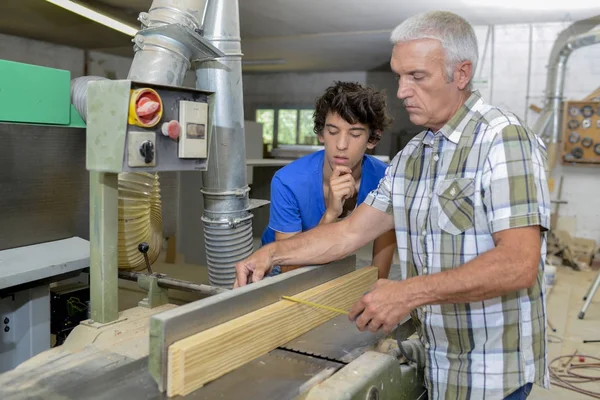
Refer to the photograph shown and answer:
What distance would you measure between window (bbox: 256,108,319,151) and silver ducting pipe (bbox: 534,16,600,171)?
13.0 feet

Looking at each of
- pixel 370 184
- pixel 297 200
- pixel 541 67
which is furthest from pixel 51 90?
pixel 541 67

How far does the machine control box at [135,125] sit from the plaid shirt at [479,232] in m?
0.58

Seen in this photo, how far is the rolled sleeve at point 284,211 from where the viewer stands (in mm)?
1729

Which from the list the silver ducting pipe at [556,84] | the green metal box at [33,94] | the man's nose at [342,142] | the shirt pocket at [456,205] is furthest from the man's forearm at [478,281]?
the silver ducting pipe at [556,84]

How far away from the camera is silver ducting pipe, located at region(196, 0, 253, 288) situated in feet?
5.70

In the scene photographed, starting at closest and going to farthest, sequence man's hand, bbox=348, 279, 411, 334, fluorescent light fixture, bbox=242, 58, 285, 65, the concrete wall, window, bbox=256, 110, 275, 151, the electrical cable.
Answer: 1. man's hand, bbox=348, 279, 411, 334
2. the electrical cable
3. the concrete wall
4. fluorescent light fixture, bbox=242, 58, 285, 65
5. window, bbox=256, 110, 275, 151

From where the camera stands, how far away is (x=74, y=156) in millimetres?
1847

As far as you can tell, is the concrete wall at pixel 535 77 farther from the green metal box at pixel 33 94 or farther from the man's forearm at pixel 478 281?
the man's forearm at pixel 478 281

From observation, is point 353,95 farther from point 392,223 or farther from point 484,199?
point 484,199

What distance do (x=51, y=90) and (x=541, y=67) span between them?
14.5 feet

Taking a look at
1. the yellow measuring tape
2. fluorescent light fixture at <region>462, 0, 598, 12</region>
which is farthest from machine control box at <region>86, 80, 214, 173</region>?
fluorescent light fixture at <region>462, 0, 598, 12</region>

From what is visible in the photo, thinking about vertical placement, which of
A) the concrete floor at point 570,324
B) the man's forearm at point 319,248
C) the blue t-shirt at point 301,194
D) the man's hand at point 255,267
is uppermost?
the blue t-shirt at point 301,194

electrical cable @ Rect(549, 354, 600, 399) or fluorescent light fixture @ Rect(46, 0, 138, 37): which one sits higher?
fluorescent light fixture @ Rect(46, 0, 138, 37)

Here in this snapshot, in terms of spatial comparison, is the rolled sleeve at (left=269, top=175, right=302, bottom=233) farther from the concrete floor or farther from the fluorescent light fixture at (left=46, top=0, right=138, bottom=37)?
the fluorescent light fixture at (left=46, top=0, right=138, bottom=37)
